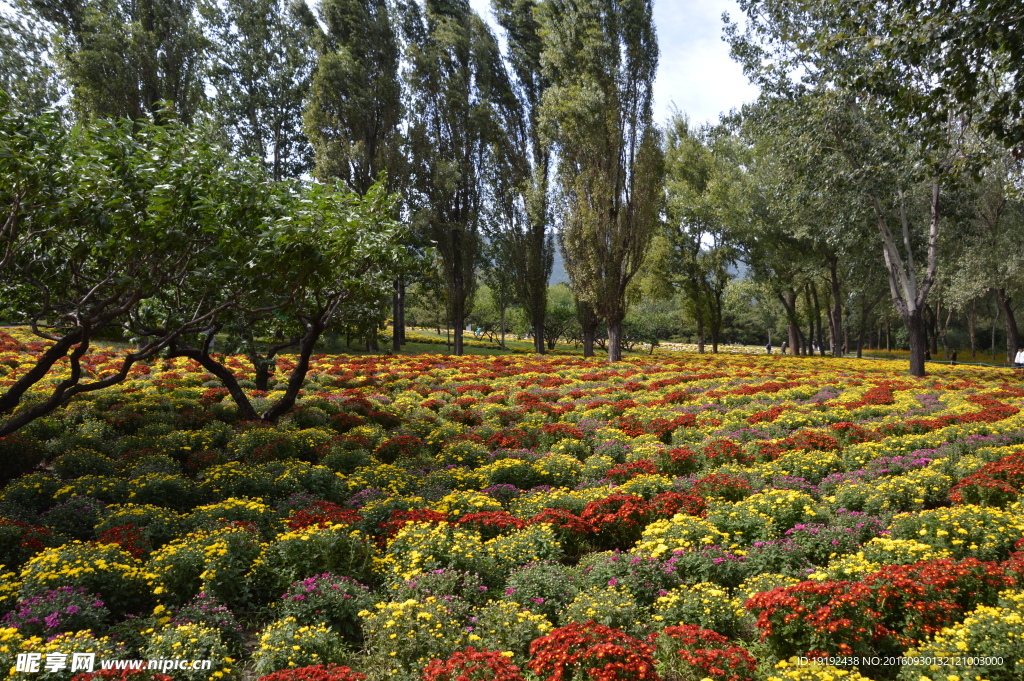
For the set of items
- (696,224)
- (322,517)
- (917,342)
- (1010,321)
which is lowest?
(322,517)

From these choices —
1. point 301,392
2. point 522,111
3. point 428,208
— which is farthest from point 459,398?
point 522,111

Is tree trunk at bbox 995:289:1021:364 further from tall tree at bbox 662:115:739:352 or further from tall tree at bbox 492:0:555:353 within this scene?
tall tree at bbox 492:0:555:353

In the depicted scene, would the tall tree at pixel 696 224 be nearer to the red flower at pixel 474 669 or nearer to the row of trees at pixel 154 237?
the row of trees at pixel 154 237

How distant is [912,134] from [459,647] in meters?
21.0

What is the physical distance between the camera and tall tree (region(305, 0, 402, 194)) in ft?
106

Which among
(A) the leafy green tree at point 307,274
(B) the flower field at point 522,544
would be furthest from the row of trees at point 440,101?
(B) the flower field at point 522,544

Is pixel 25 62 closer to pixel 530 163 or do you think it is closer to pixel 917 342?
pixel 530 163

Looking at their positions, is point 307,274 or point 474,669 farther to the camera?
point 307,274

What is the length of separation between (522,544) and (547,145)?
28.7m

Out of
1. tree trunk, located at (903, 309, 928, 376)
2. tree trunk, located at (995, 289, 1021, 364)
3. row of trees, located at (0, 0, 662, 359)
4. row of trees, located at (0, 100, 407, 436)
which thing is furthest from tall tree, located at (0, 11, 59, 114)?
tree trunk, located at (995, 289, 1021, 364)

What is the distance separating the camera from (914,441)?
10.7 meters

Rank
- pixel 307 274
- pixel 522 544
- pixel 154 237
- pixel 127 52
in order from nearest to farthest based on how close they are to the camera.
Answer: pixel 522 544 → pixel 154 237 → pixel 307 274 → pixel 127 52

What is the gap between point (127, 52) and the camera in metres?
27.8

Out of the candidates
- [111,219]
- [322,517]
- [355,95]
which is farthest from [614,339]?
[111,219]
